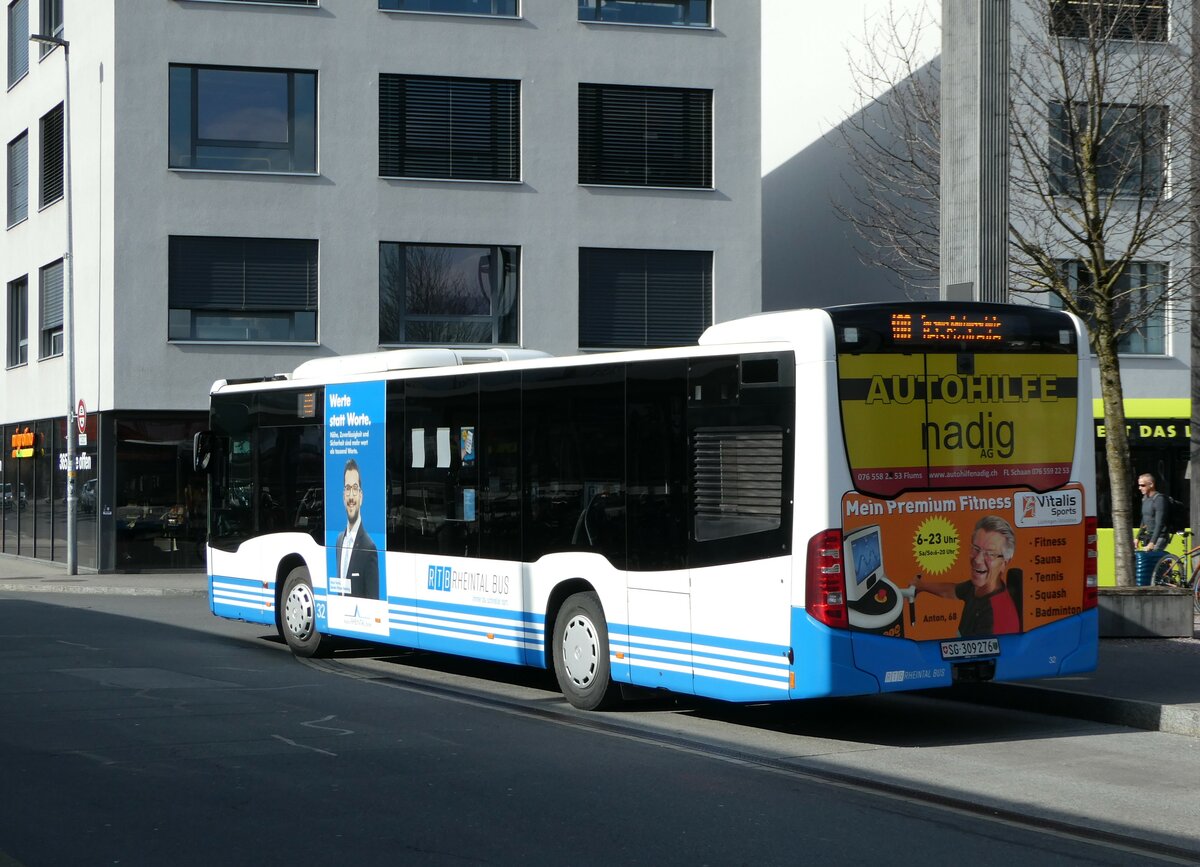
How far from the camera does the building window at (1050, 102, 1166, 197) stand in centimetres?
1639

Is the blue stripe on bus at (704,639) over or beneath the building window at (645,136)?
beneath

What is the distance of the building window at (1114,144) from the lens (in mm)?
16391

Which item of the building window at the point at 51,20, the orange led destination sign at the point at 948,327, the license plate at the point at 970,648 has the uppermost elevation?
the building window at the point at 51,20

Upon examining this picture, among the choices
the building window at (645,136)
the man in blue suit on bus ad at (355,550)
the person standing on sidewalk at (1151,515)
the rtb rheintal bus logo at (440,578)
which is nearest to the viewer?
the rtb rheintal bus logo at (440,578)

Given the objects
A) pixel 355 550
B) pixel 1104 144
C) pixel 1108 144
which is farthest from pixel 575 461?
pixel 1108 144

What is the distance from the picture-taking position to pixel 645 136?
103ft

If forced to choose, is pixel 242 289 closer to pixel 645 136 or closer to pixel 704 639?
pixel 645 136

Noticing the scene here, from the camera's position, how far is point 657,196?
3120cm

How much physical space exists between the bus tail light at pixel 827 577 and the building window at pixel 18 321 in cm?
2878

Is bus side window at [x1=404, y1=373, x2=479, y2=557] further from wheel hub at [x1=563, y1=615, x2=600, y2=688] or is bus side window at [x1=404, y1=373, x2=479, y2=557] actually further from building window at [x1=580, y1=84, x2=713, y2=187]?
building window at [x1=580, y1=84, x2=713, y2=187]

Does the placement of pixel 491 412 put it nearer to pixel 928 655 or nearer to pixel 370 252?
pixel 928 655

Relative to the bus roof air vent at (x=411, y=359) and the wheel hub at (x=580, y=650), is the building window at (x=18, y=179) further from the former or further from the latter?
the wheel hub at (x=580, y=650)

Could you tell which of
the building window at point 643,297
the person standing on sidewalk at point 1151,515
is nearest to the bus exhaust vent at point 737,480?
the person standing on sidewalk at point 1151,515

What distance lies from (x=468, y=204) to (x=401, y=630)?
688 inches
